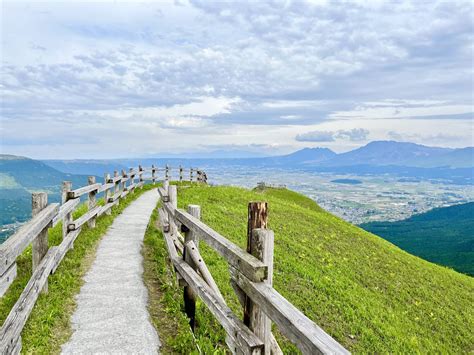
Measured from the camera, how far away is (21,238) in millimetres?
6395

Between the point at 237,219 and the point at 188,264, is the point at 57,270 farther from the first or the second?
the point at 237,219

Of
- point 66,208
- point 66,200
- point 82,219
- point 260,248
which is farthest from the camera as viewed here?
point 82,219

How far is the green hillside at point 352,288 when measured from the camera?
41.6 ft

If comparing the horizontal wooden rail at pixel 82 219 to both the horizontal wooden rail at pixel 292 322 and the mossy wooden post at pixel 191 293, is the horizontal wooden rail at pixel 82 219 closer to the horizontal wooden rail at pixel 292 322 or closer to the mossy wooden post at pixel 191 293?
the mossy wooden post at pixel 191 293

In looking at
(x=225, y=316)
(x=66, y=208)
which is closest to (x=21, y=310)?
(x=225, y=316)

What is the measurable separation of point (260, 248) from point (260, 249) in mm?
14

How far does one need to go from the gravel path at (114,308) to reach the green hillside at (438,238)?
89129mm

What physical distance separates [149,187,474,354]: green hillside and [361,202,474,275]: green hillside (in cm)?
7467

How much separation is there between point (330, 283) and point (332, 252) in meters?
4.87

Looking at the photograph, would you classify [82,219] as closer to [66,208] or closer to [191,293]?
[66,208]

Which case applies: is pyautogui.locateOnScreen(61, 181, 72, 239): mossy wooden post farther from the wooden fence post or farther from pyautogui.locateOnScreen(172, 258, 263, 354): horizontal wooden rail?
the wooden fence post

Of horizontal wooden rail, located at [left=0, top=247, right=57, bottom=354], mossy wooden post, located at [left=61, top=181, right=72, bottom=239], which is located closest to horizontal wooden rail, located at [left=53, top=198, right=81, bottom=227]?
mossy wooden post, located at [left=61, top=181, right=72, bottom=239]

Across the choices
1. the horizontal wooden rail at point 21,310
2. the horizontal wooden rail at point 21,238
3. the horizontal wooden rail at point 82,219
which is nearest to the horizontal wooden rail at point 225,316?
the horizontal wooden rail at point 21,310

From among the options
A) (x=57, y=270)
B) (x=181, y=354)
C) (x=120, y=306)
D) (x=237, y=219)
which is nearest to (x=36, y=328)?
(x=120, y=306)
